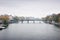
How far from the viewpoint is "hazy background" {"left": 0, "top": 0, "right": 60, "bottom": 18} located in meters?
3.56

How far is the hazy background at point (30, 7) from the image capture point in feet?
11.7

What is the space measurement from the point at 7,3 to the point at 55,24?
1727 millimetres

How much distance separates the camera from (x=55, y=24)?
365 cm

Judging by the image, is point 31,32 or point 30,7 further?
point 31,32

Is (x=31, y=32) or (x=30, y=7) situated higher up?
(x=30, y=7)

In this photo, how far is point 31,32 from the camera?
387 centimetres

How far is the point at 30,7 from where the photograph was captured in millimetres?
3627

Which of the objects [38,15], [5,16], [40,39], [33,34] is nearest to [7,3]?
[5,16]

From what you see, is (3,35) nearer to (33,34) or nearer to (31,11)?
Result: (33,34)

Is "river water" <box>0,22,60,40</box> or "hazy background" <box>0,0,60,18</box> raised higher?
"hazy background" <box>0,0,60,18</box>

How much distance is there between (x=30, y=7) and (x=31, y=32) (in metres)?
0.89

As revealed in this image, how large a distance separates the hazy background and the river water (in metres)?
0.36

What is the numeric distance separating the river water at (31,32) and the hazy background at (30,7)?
0.36m

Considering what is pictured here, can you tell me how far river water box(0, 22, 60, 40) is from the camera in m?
3.64
